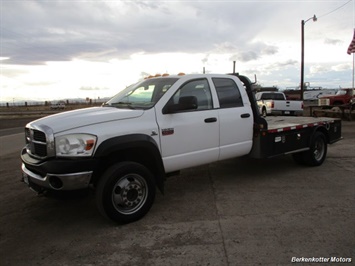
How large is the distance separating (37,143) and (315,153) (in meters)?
5.72

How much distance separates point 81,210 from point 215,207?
2.01 metres

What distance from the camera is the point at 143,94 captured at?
537cm

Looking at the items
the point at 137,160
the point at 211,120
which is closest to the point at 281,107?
the point at 211,120

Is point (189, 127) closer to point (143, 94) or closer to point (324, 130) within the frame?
point (143, 94)

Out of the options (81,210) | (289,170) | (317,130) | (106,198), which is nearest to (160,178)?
(106,198)

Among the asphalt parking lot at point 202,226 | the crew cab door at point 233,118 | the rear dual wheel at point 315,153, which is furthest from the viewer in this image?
the rear dual wheel at point 315,153

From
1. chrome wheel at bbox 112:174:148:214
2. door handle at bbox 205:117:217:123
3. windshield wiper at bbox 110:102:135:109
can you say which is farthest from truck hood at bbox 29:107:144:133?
door handle at bbox 205:117:217:123

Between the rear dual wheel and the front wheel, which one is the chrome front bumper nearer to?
the front wheel

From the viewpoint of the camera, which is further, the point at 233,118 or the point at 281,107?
the point at 281,107

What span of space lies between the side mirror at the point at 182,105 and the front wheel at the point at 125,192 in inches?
35.9

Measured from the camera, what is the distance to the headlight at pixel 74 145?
4055 millimetres

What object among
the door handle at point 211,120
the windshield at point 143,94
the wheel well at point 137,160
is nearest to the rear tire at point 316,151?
the door handle at point 211,120

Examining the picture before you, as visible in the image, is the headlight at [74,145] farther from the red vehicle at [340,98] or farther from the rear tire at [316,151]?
the red vehicle at [340,98]

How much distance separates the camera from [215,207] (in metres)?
5.01
